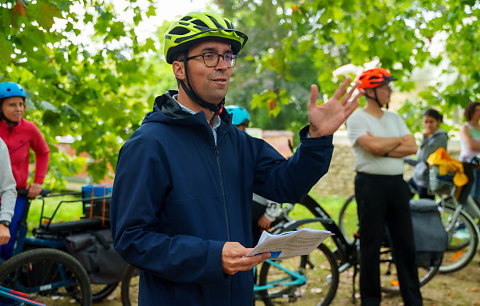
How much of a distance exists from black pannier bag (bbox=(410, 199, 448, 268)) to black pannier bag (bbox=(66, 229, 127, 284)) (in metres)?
2.81

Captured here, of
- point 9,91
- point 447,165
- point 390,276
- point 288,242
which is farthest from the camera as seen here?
point 390,276

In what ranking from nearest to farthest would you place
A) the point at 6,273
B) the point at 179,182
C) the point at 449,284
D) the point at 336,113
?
the point at 179,182, the point at 336,113, the point at 6,273, the point at 449,284

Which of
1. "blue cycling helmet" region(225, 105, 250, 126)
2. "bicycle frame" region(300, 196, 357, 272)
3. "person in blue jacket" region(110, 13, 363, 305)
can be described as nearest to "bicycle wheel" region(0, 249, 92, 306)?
"blue cycling helmet" region(225, 105, 250, 126)

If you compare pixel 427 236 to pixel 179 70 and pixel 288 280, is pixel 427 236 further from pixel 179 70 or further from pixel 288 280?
pixel 179 70

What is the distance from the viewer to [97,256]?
14.6 feet

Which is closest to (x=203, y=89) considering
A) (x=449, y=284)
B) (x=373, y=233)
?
(x=373, y=233)

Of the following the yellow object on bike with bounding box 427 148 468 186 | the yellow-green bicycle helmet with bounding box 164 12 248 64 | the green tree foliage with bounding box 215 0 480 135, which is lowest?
the yellow object on bike with bounding box 427 148 468 186

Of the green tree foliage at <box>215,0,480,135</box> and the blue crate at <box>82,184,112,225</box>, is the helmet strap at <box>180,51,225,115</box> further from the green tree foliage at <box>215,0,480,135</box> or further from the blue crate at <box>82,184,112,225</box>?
the green tree foliage at <box>215,0,480,135</box>

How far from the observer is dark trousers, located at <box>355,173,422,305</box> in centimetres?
442

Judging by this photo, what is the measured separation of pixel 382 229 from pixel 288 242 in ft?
9.56

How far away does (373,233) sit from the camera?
14.8 feet

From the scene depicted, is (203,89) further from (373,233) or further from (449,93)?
(449,93)

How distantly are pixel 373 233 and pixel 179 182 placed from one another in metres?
3.05

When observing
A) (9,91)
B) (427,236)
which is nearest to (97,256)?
(9,91)
